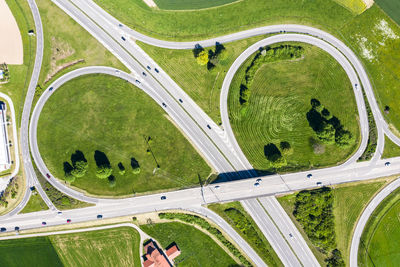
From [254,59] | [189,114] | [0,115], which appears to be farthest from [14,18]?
[254,59]

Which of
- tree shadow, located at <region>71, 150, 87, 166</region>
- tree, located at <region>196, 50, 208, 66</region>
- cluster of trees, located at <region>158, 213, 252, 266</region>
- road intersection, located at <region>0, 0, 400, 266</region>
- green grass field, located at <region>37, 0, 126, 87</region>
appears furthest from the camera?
green grass field, located at <region>37, 0, 126, 87</region>

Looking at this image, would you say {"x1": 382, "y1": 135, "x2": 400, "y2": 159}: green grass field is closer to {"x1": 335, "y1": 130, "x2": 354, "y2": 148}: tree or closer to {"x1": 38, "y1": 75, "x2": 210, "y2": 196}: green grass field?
{"x1": 335, "y1": 130, "x2": 354, "y2": 148}: tree

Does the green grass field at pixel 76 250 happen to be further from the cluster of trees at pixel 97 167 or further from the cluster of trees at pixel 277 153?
the cluster of trees at pixel 277 153

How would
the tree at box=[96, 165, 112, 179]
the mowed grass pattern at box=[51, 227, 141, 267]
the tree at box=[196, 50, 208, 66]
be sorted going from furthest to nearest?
the mowed grass pattern at box=[51, 227, 141, 267] < the tree at box=[196, 50, 208, 66] < the tree at box=[96, 165, 112, 179]

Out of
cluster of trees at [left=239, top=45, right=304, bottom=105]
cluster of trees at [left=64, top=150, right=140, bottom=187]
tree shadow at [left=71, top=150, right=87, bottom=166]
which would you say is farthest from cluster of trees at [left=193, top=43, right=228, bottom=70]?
tree shadow at [left=71, top=150, right=87, bottom=166]

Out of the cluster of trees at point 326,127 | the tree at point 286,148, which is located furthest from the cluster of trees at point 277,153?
the cluster of trees at point 326,127

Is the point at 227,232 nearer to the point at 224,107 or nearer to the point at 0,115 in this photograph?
the point at 224,107

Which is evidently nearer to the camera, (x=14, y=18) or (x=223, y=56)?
(x=223, y=56)
